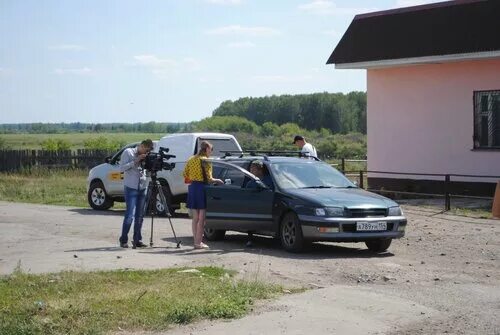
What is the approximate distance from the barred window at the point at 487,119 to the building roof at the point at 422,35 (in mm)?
1445

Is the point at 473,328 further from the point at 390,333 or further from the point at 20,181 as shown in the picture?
the point at 20,181

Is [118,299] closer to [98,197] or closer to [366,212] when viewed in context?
[366,212]

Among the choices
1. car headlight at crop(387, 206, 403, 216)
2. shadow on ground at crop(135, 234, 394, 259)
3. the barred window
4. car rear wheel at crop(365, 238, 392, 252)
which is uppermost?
the barred window

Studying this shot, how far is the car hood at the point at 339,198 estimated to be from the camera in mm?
14874

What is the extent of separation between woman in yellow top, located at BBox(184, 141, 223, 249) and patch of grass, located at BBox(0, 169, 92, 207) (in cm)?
1278

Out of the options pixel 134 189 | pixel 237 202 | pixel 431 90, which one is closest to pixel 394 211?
pixel 237 202

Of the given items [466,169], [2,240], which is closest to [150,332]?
[2,240]

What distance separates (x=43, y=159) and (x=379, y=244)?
111ft

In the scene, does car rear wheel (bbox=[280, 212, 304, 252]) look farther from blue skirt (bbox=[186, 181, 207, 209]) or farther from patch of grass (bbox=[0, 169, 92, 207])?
patch of grass (bbox=[0, 169, 92, 207])

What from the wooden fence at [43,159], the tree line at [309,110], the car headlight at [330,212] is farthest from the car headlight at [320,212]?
the tree line at [309,110]

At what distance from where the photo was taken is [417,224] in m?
19.3

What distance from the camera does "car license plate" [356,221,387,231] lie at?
48.2 ft

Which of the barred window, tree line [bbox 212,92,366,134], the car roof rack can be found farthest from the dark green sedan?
tree line [bbox 212,92,366,134]

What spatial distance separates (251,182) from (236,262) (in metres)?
2.89
